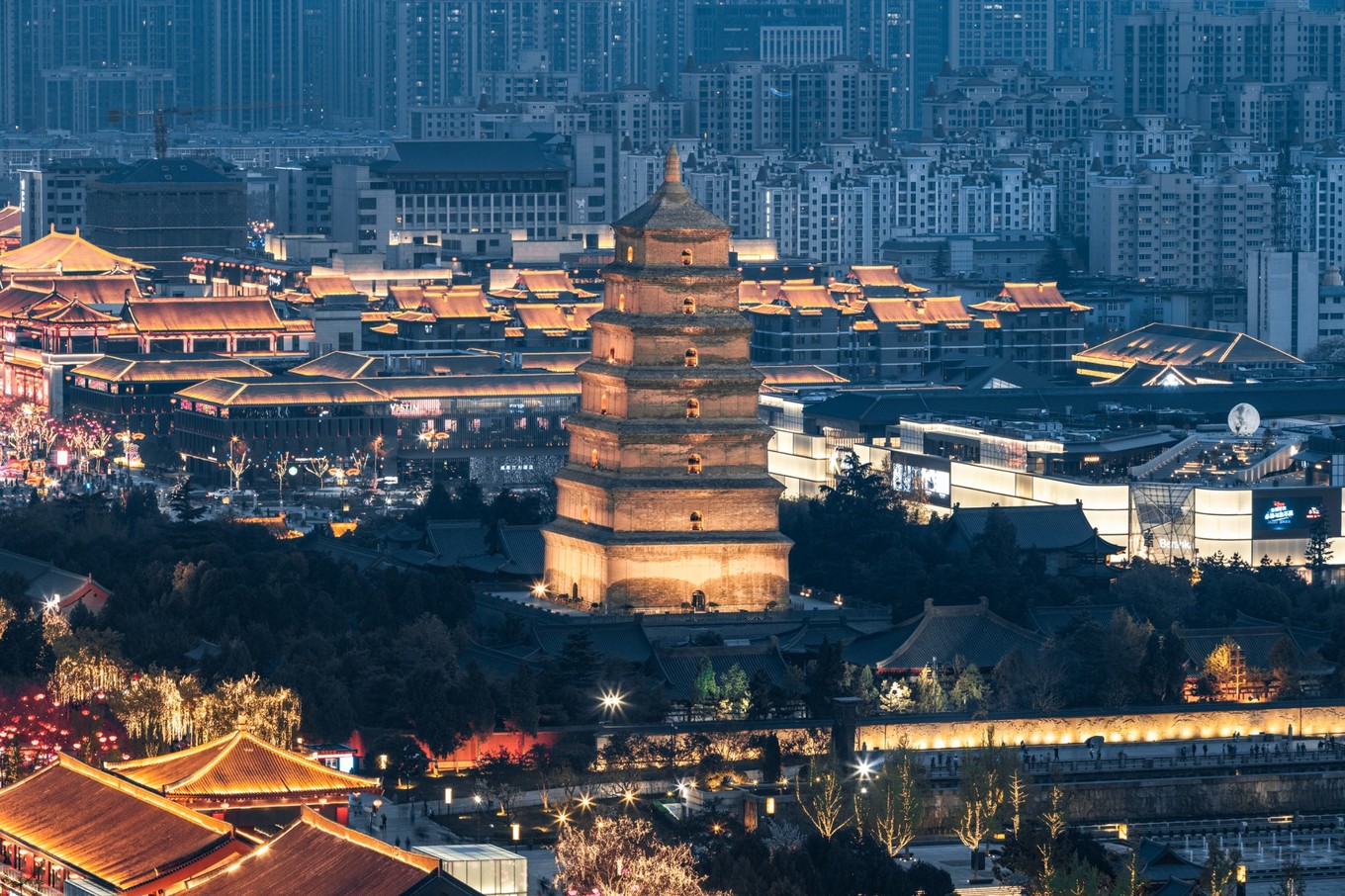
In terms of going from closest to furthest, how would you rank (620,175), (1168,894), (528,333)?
(1168,894) < (528,333) < (620,175)

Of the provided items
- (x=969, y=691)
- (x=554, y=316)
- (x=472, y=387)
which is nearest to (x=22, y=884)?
(x=969, y=691)

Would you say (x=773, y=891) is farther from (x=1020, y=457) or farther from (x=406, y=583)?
(x=1020, y=457)

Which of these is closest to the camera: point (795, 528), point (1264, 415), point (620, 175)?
point (795, 528)

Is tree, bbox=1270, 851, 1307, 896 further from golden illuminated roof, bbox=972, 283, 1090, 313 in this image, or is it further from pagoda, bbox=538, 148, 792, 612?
golden illuminated roof, bbox=972, 283, 1090, 313

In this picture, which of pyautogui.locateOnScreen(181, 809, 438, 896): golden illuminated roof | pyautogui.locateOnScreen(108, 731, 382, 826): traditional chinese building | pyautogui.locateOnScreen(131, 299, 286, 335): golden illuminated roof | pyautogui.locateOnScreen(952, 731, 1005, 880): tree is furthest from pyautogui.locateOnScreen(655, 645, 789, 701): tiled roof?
pyautogui.locateOnScreen(131, 299, 286, 335): golden illuminated roof

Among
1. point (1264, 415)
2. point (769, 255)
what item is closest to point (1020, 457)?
point (1264, 415)

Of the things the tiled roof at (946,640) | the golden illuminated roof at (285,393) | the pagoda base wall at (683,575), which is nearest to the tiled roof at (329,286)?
the golden illuminated roof at (285,393)

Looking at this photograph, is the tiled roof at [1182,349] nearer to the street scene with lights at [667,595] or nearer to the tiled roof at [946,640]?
the street scene with lights at [667,595]
